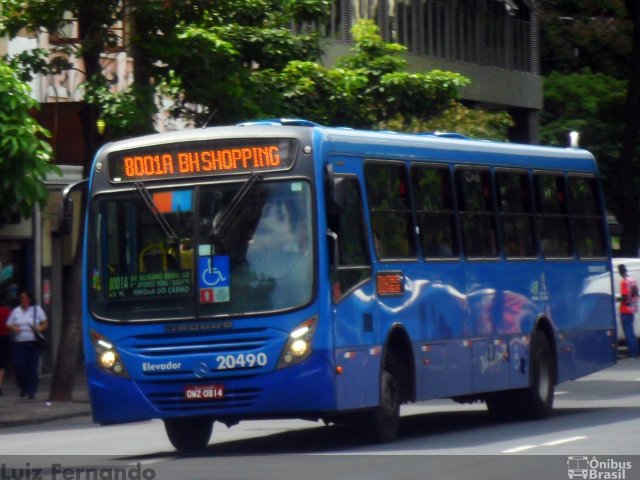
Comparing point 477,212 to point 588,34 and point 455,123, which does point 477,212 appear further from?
point 588,34

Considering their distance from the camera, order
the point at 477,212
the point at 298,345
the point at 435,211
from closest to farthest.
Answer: the point at 298,345 → the point at 435,211 → the point at 477,212

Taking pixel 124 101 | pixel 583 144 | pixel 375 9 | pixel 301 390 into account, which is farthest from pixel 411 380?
pixel 583 144

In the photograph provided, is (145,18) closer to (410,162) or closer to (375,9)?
(410,162)

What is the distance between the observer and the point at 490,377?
54.8 ft

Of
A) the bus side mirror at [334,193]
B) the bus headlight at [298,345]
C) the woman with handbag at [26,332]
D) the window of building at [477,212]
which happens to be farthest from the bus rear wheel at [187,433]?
the woman with handbag at [26,332]

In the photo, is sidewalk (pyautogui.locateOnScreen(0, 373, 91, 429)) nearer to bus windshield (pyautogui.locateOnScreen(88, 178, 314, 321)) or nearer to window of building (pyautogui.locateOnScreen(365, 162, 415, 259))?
bus windshield (pyautogui.locateOnScreen(88, 178, 314, 321))

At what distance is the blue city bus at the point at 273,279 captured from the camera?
44.5 ft

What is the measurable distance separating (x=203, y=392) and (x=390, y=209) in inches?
108

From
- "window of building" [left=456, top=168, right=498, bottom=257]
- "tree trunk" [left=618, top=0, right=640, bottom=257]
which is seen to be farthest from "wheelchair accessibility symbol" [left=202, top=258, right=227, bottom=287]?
"tree trunk" [left=618, top=0, right=640, bottom=257]

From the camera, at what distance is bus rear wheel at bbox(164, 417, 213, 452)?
15.0m

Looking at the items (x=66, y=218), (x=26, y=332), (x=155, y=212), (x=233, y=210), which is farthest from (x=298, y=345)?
(x=26, y=332)

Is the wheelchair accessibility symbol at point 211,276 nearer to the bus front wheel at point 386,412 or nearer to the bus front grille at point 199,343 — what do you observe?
the bus front grille at point 199,343

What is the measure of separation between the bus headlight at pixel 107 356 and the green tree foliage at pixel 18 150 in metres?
6.59

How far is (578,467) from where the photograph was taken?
1185cm
